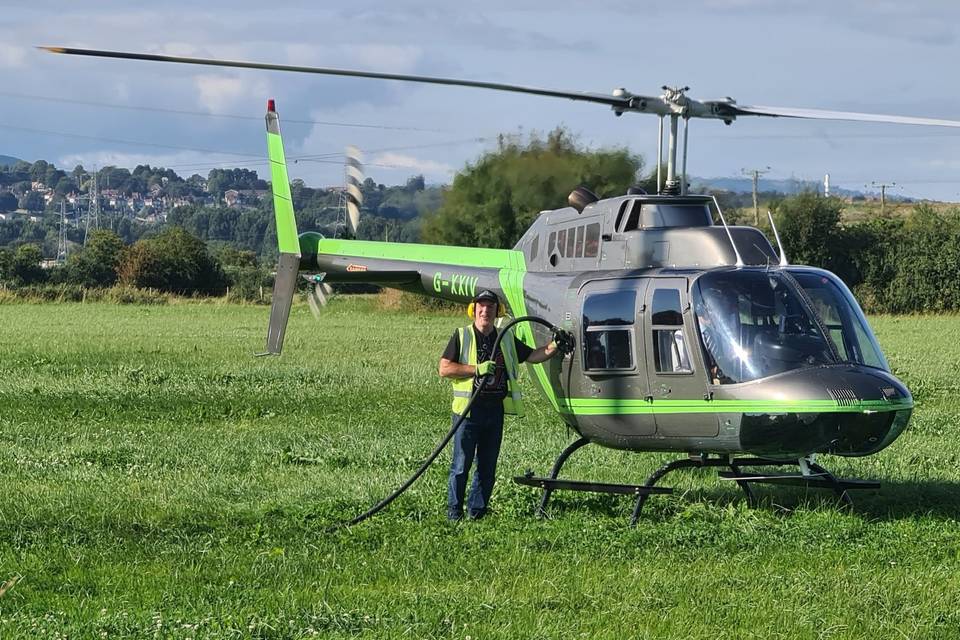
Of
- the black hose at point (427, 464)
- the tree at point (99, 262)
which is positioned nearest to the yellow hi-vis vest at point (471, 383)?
the black hose at point (427, 464)

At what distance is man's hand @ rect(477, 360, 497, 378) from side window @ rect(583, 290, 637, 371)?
101cm

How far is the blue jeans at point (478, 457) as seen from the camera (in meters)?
11.3

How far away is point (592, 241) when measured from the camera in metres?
12.4

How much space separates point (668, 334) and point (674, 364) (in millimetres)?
266

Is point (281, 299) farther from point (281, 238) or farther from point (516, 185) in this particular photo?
point (516, 185)

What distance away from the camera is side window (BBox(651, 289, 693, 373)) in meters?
11.1

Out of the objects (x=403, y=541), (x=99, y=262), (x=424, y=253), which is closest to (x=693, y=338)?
(x=403, y=541)

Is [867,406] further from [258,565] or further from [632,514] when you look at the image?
[258,565]

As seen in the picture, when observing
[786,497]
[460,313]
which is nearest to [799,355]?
[786,497]

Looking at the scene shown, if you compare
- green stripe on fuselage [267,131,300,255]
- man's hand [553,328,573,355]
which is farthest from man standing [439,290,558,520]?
green stripe on fuselage [267,131,300,255]

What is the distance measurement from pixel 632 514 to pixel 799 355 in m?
1.94

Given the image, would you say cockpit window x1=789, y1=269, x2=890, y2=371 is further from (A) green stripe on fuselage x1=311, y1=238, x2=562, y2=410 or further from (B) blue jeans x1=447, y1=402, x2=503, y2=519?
(B) blue jeans x1=447, y1=402, x2=503, y2=519

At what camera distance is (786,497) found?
41.2ft

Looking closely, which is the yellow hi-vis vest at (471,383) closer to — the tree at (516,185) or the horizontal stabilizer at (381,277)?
the horizontal stabilizer at (381,277)
